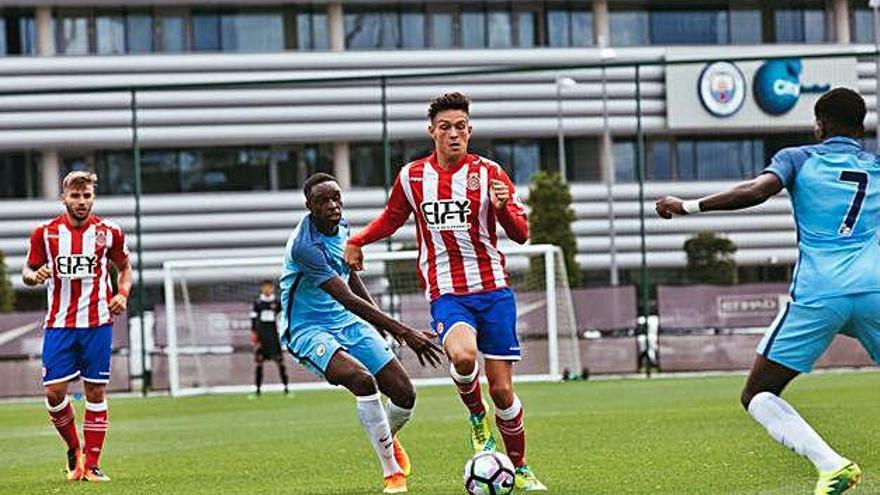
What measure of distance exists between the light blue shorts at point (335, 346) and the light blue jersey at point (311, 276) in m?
0.06

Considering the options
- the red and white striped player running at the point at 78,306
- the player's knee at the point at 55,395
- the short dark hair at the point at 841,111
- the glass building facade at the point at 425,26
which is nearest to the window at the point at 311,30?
the glass building facade at the point at 425,26

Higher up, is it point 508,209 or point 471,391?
point 508,209

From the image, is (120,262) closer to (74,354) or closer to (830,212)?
(74,354)

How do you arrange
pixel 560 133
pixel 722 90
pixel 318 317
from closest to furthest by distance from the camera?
pixel 318 317 → pixel 722 90 → pixel 560 133

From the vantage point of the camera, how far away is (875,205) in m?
7.73

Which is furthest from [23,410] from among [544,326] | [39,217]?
[39,217]

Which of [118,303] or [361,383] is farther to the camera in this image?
[118,303]

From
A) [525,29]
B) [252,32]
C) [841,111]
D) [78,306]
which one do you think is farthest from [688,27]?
[841,111]

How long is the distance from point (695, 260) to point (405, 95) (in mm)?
11589

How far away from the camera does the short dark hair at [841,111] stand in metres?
7.78

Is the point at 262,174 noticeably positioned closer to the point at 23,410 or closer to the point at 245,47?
the point at 245,47

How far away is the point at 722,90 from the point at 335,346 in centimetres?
3024

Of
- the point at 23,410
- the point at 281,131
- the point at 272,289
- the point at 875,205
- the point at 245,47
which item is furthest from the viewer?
the point at 245,47

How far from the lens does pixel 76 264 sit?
12.1m
